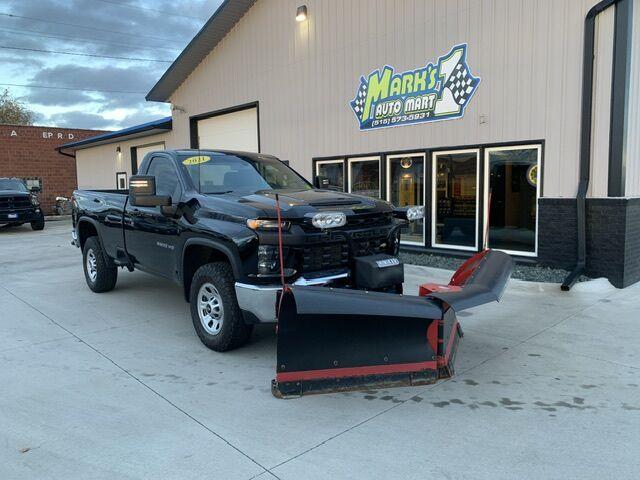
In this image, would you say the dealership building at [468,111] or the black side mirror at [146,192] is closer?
the black side mirror at [146,192]

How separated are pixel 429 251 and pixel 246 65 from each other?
25.0 ft

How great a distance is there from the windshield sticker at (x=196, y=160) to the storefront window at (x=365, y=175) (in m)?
5.65

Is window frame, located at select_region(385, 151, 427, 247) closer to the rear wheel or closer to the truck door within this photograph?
the truck door

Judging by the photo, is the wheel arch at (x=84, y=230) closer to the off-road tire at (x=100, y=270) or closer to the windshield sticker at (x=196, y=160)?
the off-road tire at (x=100, y=270)

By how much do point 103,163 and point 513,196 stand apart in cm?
1965

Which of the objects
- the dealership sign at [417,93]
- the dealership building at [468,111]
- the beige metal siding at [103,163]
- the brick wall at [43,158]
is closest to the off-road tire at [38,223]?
the beige metal siding at [103,163]

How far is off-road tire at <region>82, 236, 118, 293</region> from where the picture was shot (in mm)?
7289

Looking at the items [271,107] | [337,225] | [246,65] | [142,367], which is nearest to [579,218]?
[337,225]

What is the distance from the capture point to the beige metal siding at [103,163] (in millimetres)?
21120

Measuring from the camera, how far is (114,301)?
7.09 m

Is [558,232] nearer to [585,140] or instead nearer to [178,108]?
[585,140]

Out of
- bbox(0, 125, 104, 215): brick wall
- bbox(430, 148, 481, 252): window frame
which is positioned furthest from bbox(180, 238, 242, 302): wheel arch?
bbox(0, 125, 104, 215): brick wall

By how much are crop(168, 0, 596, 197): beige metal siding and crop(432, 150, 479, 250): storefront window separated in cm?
36

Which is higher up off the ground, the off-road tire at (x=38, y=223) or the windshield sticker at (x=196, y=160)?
the windshield sticker at (x=196, y=160)
